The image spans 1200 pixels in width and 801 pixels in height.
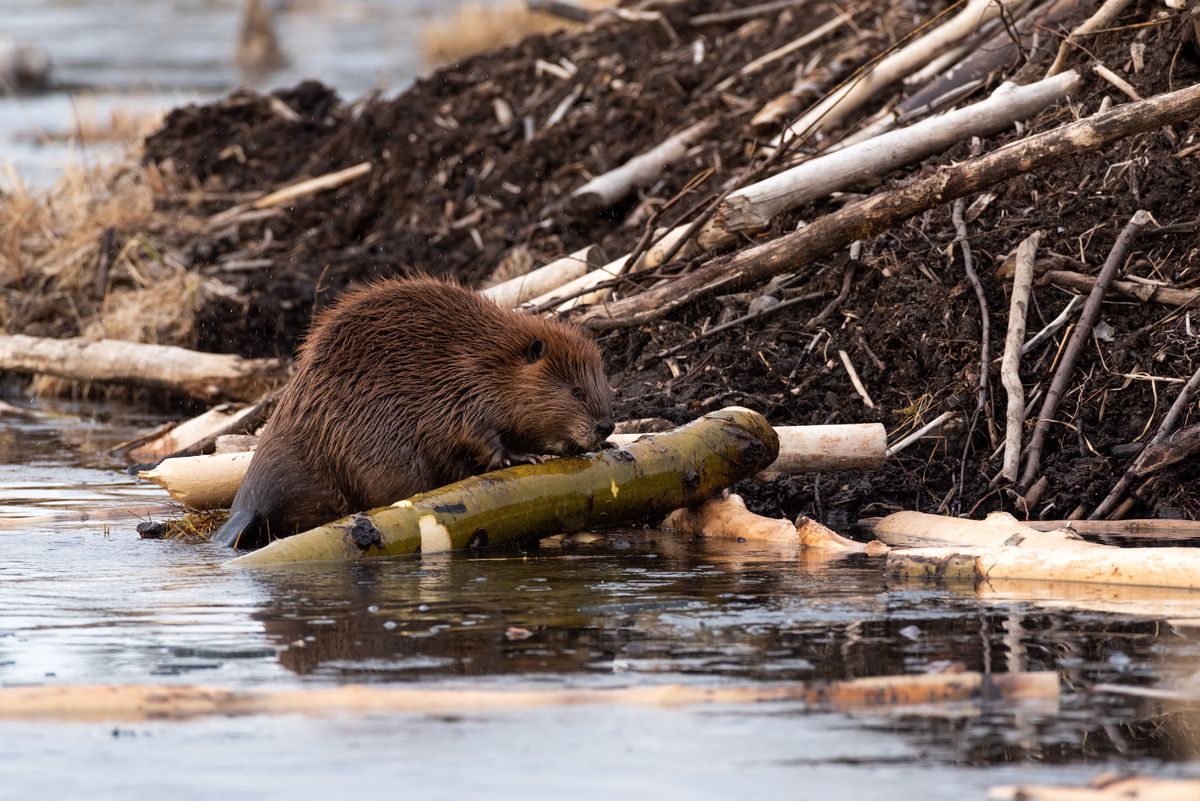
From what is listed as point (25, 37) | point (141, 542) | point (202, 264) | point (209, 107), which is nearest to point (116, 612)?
point (141, 542)

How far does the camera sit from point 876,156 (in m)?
7.41

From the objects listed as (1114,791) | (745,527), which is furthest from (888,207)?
(1114,791)

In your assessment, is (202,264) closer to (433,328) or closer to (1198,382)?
(433,328)

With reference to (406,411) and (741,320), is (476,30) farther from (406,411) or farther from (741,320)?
(406,411)

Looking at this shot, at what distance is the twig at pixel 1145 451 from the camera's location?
5812mm

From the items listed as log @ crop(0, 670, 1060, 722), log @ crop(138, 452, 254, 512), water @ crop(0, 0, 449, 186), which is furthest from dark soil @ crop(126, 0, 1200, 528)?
water @ crop(0, 0, 449, 186)

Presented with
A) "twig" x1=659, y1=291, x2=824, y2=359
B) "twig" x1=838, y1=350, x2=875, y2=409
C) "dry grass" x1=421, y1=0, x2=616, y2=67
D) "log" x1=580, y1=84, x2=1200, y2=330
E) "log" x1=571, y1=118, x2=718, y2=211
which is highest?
"dry grass" x1=421, y1=0, x2=616, y2=67

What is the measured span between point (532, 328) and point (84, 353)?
4424 millimetres

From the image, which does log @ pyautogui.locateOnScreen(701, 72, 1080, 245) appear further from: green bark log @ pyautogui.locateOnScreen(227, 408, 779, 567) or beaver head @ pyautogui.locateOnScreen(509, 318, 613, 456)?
green bark log @ pyautogui.locateOnScreen(227, 408, 779, 567)

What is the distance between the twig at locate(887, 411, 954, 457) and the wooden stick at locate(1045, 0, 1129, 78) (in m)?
2.26

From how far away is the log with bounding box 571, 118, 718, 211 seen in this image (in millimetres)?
9602

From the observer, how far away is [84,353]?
31.5ft

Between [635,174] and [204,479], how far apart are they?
418 centimetres

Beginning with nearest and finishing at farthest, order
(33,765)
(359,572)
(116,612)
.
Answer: (33,765) < (116,612) < (359,572)
